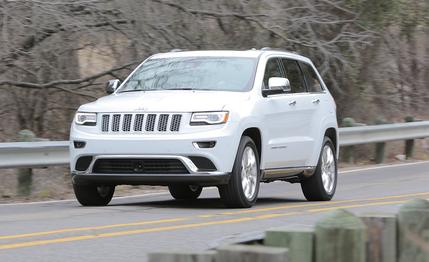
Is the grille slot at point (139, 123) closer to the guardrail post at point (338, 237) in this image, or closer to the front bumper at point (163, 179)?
the front bumper at point (163, 179)

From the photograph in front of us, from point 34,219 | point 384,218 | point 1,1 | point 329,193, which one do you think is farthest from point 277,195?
point 384,218

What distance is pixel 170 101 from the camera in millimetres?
10094

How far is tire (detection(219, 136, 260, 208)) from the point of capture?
1001 centimetres

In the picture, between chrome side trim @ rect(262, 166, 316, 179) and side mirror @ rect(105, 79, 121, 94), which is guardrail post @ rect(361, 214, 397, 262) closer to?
chrome side trim @ rect(262, 166, 316, 179)

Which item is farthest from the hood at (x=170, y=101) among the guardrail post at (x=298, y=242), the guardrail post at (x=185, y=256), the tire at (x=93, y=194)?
the guardrail post at (x=185, y=256)

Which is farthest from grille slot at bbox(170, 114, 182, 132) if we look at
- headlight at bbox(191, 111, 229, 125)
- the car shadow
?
the car shadow

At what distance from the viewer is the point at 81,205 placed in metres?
10.8

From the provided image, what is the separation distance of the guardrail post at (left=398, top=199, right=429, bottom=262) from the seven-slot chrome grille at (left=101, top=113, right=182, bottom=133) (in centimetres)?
567

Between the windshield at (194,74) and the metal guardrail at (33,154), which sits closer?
the windshield at (194,74)

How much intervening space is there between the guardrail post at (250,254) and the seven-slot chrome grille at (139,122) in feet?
20.4

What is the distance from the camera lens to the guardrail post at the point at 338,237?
3.98 m

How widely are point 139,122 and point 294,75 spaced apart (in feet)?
9.28

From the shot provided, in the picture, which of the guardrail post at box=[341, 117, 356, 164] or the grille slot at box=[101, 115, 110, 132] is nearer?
the grille slot at box=[101, 115, 110, 132]

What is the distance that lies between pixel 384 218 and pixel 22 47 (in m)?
12.8
